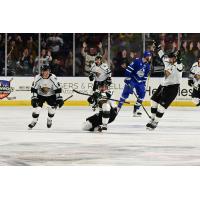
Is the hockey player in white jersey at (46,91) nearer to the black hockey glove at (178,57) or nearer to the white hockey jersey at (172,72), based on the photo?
the white hockey jersey at (172,72)

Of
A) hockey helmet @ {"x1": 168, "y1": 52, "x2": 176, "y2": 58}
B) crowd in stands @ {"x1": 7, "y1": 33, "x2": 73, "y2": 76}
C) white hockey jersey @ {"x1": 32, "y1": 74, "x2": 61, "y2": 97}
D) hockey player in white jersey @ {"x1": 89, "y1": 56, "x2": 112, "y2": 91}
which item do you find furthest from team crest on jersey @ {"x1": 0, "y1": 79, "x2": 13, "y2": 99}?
hockey helmet @ {"x1": 168, "y1": 52, "x2": 176, "y2": 58}

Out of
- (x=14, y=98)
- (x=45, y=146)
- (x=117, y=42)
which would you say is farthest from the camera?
(x=14, y=98)

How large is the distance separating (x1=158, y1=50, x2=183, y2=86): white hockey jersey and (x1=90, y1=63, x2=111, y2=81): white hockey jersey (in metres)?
0.77

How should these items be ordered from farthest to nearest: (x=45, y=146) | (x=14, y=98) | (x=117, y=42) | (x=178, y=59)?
(x=14, y=98), (x=117, y=42), (x=178, y=59), (x=45, y=146)

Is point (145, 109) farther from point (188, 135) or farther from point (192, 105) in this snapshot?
point (192, 105)

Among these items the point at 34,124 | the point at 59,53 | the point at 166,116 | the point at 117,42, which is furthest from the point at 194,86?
the point at 34,124

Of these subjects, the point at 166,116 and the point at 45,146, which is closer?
the point at 45,146

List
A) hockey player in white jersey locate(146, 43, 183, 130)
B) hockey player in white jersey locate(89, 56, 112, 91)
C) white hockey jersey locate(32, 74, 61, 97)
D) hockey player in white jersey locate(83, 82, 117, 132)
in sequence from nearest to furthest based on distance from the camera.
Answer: white hockey jersey locate(32, 74, 61, 97) < hockey player in white jersey locate(83, 82, 117, 132) < hockey player in white jersey locate(146, 43, 183, 130) < hockey player in white jersey locate(89, 56, 112, 91)

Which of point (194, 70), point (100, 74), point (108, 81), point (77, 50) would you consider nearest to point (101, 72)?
point (100, 74)

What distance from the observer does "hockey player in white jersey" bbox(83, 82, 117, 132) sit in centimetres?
946

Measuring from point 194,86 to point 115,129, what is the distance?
236 centimetres

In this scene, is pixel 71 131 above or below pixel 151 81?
below

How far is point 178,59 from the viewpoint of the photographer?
992 cm

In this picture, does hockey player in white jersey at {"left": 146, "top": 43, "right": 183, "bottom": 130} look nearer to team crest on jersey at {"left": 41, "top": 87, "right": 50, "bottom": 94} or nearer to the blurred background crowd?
the blurred background crowd
